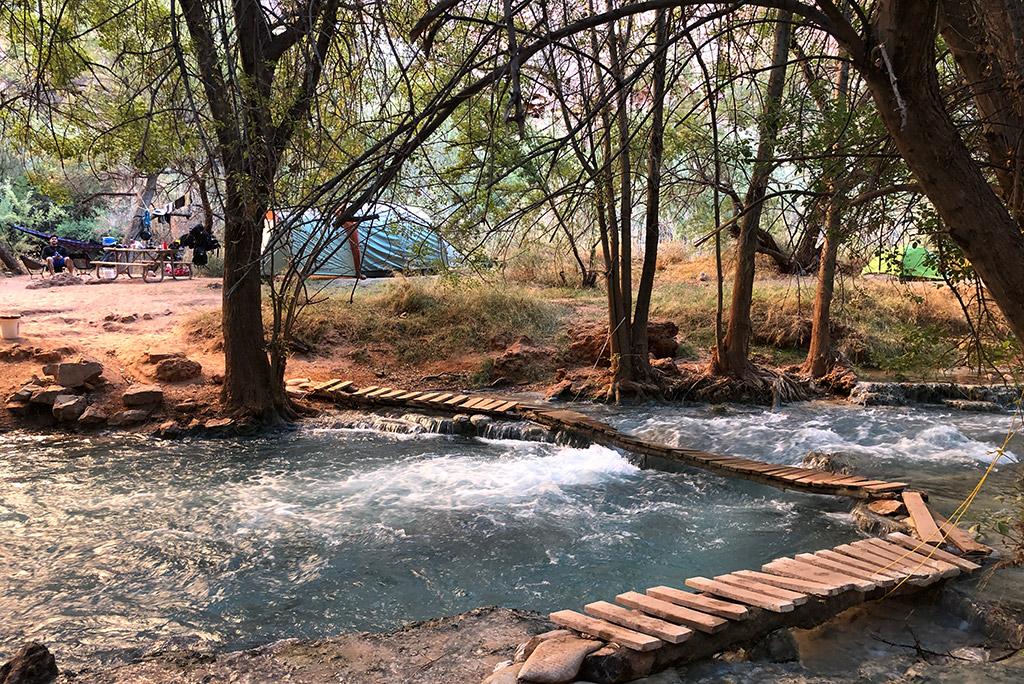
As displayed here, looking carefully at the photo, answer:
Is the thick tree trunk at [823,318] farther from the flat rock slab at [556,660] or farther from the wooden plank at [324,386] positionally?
the flat rock slab at [556,660]

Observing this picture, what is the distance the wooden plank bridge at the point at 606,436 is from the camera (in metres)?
6.55

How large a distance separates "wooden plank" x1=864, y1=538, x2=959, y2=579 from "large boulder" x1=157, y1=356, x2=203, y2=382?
7.77 m

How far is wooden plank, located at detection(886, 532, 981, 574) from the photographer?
4.71 meters

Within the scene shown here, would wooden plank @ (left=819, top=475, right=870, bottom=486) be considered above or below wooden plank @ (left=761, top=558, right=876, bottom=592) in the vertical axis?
above

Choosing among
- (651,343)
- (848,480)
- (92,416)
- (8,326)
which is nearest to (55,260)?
(8,326)

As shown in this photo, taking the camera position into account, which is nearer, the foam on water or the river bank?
the river bank

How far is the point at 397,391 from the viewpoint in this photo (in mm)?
10133

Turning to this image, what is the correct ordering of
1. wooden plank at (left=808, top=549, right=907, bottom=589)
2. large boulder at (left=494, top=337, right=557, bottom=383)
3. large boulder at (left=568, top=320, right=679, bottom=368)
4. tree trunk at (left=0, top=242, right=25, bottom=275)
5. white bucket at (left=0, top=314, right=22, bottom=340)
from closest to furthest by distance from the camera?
wooden plank at (left=808, top=549, right=907, bottom=589)
white bucket at (left=0, top=314, right=22, bottom=340)
large boulder at (left=494, top=337, right=557, bottom=383)
large boulder at (left=568, top=320, right=679, bottom=368)
tree trunk at (left=0, top=242, right=25, bottom=275)

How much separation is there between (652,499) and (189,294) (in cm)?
1083

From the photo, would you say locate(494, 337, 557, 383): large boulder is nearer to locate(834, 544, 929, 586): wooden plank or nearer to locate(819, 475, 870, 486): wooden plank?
locate(819, 475, 870, 486): wooden plank

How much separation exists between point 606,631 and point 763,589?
41.0 inches

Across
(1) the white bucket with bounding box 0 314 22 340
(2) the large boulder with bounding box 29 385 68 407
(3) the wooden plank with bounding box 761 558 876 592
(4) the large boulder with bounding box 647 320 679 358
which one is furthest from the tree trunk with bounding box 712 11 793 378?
(1) the white bucket with bounding box 0 314 22 340

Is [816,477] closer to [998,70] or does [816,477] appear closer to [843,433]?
[843,433]

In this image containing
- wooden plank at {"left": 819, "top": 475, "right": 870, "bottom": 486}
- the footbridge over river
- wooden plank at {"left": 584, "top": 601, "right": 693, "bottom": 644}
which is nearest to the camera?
the footbridge over river
